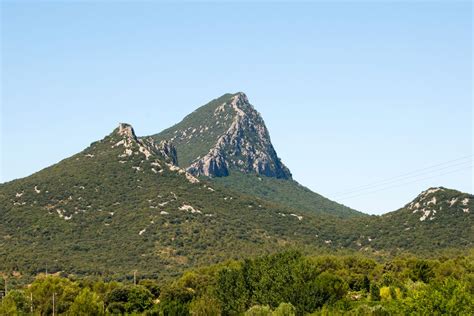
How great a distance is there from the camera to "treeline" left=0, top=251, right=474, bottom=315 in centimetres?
11650

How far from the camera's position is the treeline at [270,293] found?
382 feet

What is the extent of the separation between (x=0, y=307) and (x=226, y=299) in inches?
1812

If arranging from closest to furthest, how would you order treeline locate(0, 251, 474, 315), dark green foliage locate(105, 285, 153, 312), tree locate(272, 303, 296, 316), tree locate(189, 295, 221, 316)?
treeline locate(0, 251, 474, 315)
tree locate(272, 303, 296, 316)
tree locate(189, 295, 221, 316)
dark green foliage locate(105, 285, 153, 312)

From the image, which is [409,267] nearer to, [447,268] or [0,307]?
[447,268]

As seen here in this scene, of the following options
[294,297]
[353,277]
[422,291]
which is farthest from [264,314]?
[353,277]

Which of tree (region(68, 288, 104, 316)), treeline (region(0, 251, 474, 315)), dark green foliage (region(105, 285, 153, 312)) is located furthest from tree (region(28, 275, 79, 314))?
tree (region(68, 288, 104, 316))

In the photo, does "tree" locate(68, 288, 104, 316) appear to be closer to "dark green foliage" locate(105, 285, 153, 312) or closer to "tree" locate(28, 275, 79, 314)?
"tree" locate(28, 275, 79, 314)

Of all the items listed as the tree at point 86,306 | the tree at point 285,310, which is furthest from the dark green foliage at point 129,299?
the tree at point 285,310

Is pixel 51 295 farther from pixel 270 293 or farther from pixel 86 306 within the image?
pixel 270 293

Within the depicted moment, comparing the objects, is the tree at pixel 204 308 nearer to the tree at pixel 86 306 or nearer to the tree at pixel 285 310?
the tree at pixel 285 310

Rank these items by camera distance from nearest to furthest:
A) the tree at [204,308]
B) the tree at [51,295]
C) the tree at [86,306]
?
the tree at [86,306], the tree at [204,308], the tree at [51,295]

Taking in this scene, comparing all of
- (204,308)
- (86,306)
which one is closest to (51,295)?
(86,306)

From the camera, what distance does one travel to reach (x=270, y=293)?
464 feet

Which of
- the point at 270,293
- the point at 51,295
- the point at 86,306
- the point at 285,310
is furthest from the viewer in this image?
the point at 51,295
